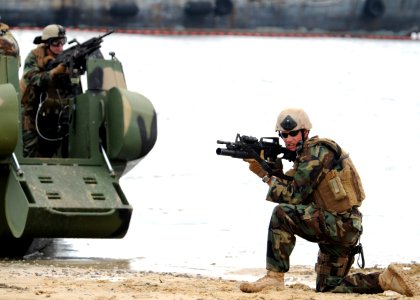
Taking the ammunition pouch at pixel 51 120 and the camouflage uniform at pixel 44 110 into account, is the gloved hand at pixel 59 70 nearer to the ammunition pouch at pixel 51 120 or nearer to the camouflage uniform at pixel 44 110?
the camouflage uniform at pixel 44 110

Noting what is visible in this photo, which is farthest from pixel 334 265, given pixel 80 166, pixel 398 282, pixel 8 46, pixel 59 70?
pixel 8 46

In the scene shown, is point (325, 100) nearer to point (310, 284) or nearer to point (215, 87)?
point (215, 87)

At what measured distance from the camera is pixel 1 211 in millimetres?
11266

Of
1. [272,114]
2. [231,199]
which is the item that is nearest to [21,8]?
[272,114]

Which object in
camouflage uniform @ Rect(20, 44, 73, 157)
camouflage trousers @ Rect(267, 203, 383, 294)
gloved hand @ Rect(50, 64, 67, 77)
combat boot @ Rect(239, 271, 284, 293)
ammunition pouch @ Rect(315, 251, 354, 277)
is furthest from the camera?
camouflage uniform @ Rect(20, 44, 73, 157)

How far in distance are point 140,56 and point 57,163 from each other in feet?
105

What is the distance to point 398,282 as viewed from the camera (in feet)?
26.8

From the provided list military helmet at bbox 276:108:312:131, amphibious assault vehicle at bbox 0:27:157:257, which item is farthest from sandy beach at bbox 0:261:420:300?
military helmet at bbox 276:108:312:131

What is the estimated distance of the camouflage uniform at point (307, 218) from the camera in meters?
8.45

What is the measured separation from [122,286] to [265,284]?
863 millimetres

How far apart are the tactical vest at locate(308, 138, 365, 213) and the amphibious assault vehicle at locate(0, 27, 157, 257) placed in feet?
Result: 9.34

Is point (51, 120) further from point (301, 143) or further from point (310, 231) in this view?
point (310, 231)

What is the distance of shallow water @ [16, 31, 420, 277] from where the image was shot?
12539 mm

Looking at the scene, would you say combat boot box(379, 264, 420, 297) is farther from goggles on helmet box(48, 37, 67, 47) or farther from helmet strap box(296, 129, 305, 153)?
goggles on helmet box(48, 37, 67, 47)
